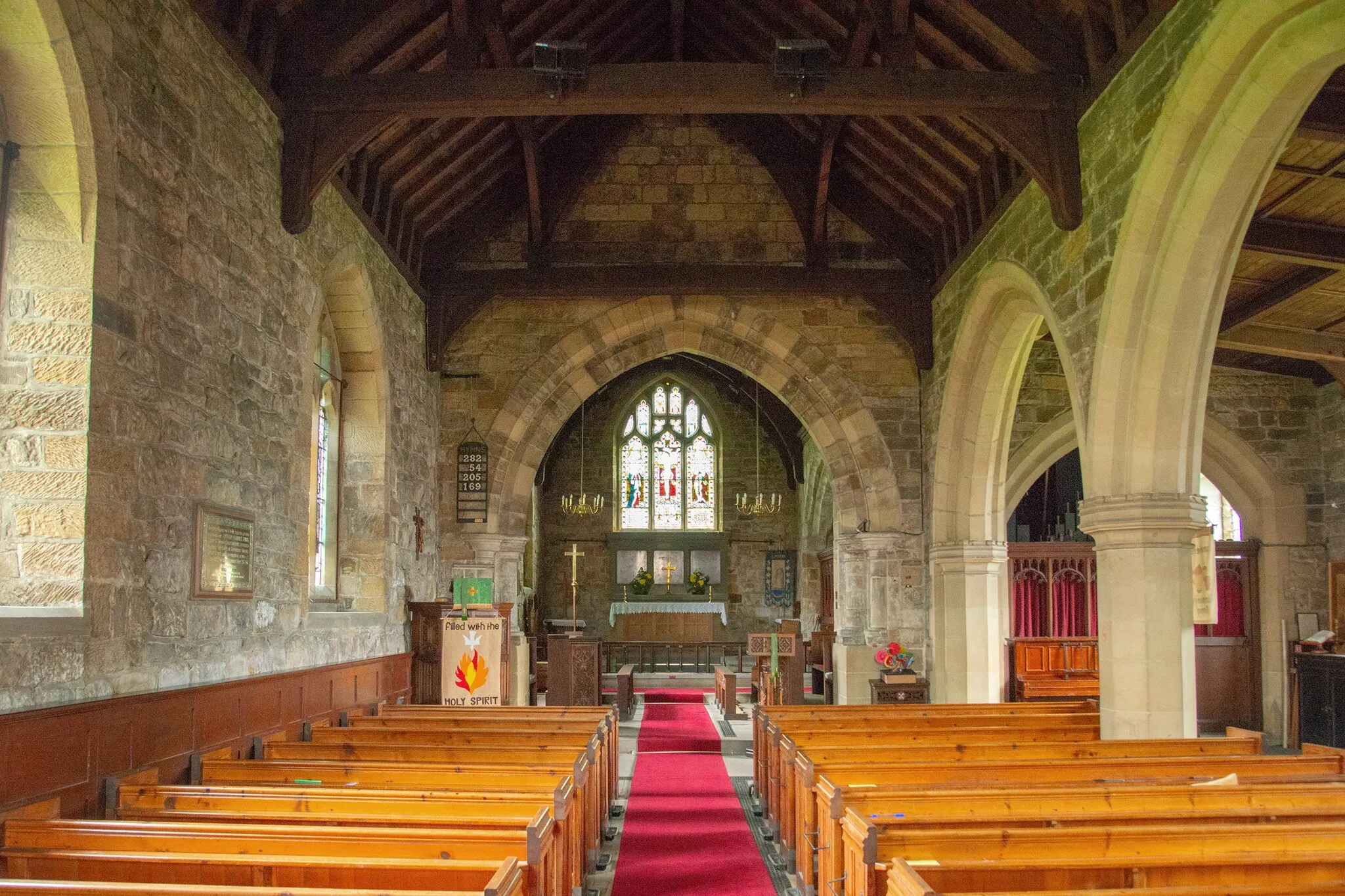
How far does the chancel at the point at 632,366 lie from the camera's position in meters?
4.18

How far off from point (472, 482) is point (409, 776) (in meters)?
6.59

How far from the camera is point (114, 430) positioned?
191 inches

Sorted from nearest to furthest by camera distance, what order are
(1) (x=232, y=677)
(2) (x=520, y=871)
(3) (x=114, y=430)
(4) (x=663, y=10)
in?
(2) (x=520, y=871), (3) (x=114, y=430), (1) (x=232, y=677), (4) (x=663, y=10)

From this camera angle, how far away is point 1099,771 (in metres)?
4.95

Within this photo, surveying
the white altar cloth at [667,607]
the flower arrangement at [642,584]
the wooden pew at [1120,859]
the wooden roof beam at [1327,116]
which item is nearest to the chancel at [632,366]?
the wooden pew at [1120,859]

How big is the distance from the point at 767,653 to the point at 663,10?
7426mm

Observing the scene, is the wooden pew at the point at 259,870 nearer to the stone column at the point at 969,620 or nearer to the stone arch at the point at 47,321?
the stone arch at the point at 47,321

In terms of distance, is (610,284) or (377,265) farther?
(610,284)

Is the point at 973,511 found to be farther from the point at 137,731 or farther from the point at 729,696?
the point at 137,731

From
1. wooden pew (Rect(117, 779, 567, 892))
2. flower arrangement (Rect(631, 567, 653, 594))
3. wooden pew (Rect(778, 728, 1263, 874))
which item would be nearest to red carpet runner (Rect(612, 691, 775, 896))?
wooden pew (Rect(778, 728, 1263, 874))

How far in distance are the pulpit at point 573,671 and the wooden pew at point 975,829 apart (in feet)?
26.4

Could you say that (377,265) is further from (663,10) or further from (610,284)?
(663,10)

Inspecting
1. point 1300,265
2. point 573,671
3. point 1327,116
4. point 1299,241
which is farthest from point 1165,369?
point 573,671

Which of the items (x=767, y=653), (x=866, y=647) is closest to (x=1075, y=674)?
(x=866, y=647)
